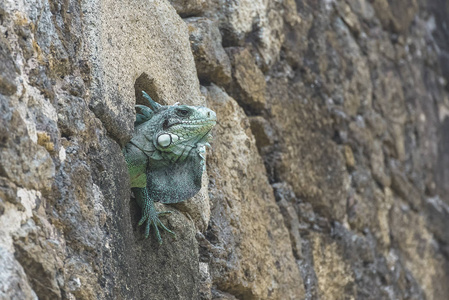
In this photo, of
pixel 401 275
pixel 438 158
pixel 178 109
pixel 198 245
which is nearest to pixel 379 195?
pixel 401 275

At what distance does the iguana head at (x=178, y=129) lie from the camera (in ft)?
6.89

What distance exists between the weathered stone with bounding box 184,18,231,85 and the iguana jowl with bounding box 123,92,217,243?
2.19 ft

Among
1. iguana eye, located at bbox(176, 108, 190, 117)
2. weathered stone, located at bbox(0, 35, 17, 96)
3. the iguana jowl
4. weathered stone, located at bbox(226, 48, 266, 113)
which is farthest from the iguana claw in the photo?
weathered stone, located at bbox(226, 48, 266, 113)

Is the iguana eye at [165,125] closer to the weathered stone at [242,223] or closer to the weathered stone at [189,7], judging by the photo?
the weathered stone at [242,223]

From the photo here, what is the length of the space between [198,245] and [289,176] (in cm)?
90

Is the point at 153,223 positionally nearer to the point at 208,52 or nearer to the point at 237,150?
the point at 237,150

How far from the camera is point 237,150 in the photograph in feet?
9.37

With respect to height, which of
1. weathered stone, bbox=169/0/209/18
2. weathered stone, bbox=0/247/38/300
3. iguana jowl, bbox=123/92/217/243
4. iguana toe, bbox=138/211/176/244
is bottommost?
iguana toe, bbox=138/211/176/244

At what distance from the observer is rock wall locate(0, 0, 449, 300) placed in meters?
1.67

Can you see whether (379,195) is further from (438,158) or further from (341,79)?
(438,158)

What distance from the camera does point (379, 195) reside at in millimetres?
4324

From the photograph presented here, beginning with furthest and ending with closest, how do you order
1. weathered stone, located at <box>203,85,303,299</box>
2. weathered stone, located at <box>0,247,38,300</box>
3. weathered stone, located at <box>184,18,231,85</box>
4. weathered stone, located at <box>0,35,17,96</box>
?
weathered stone, located at <box>184,18,231,85</box>, weathered stone, located at <box>203,85,303,299</box>, weathered stone, located at <box>0,35,17,96</box>, weathered stone, located at <box>0,247,38,300</box>

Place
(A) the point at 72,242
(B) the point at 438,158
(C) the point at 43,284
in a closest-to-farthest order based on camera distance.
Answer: (C) the point at 43,284 < (A) the point at 72,242 < (B) the point at 438,158

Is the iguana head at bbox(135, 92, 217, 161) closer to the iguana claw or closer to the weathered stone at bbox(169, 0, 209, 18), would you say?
the iguana claw
